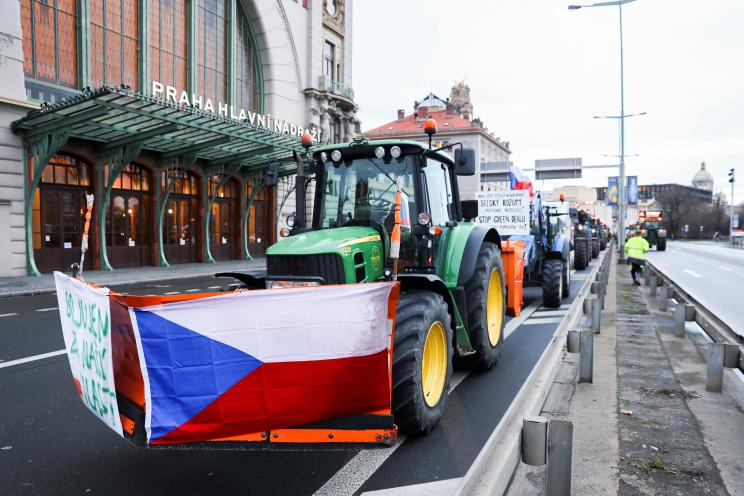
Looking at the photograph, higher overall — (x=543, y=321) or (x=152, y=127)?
(x=152, y=127)

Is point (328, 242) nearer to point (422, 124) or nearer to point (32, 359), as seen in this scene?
point (32, 359)

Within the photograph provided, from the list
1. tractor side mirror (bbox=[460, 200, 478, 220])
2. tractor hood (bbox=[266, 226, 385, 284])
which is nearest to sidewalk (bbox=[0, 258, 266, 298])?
tractor side mirror (bbox=[460, 200, 478, 220])

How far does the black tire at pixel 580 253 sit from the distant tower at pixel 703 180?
163m

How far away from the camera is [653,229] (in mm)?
49125

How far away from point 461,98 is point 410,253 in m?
84.4

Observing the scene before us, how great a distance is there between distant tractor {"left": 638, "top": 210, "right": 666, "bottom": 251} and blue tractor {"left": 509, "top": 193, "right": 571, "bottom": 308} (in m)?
36.3

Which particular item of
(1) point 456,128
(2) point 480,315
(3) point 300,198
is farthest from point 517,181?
(1) point 456,128

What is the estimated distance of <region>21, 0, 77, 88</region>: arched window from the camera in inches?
704

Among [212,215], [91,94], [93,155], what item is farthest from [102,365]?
[212,215]

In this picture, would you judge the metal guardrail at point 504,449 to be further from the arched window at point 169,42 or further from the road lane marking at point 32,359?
the arched window at point 169,42

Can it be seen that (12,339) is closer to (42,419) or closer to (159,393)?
A: (42,419)

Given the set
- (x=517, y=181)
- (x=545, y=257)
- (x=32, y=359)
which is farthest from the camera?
(x=517, y=181)

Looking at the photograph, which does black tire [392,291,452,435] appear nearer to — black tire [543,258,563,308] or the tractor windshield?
the tractor windshield

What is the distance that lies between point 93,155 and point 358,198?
17.6 m
